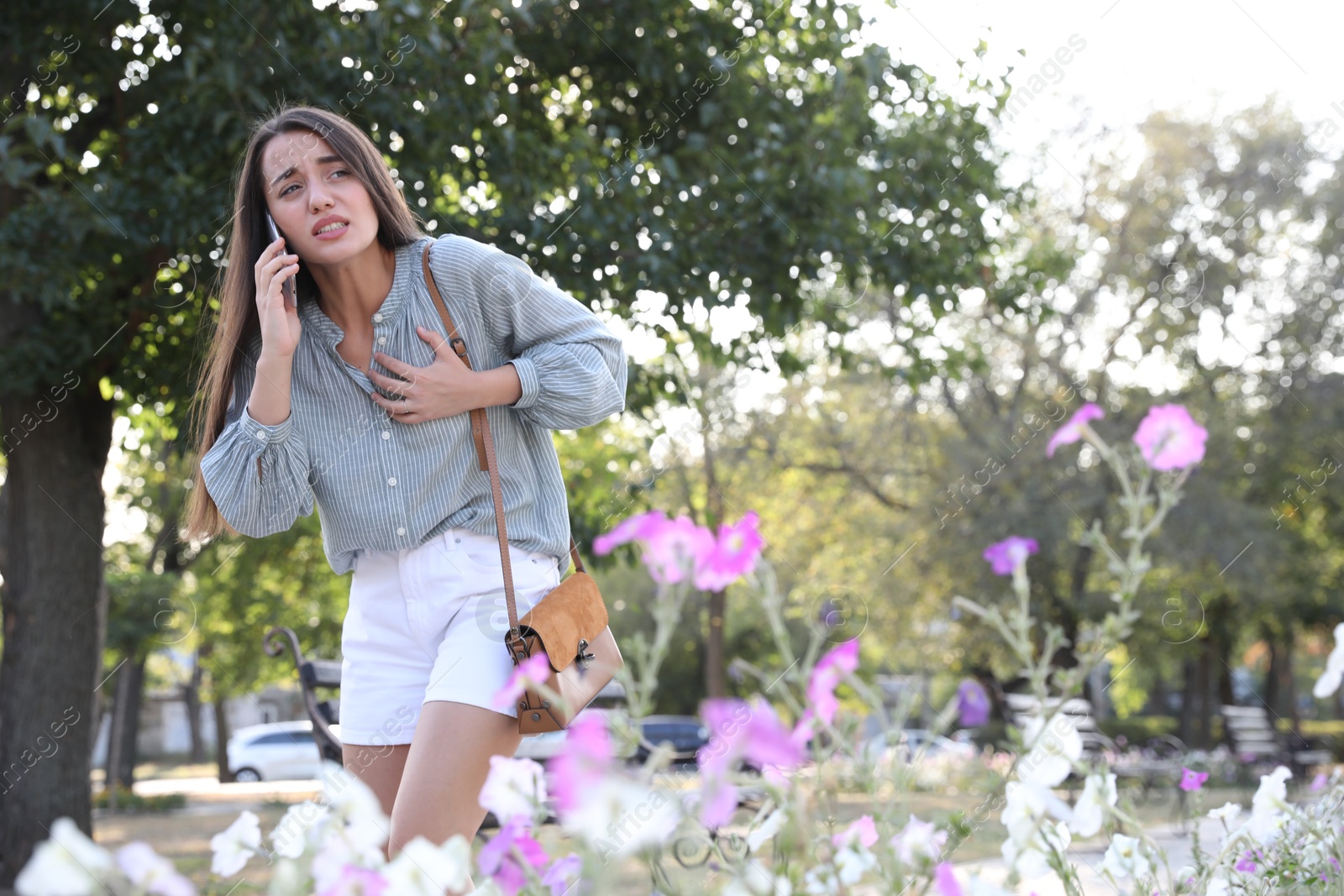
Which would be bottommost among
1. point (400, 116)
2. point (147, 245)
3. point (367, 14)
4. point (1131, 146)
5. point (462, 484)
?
point (462, 484)

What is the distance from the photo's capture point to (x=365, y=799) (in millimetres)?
1074

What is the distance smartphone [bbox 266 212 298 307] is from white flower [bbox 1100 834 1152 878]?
1.58 m

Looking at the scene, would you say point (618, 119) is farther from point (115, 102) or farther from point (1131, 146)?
point (1131, 146)

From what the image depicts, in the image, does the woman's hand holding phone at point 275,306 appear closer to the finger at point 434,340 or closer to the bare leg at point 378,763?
the finger at point 434,340

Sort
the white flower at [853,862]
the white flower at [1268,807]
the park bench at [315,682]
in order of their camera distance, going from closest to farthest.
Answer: the white flower at [853,862] → the white flower at [1268,807] → the park bench at [315,682]

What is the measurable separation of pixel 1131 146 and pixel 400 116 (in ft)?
49.3

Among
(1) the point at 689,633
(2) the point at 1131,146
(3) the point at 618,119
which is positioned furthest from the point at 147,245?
(1) the point at 689,633

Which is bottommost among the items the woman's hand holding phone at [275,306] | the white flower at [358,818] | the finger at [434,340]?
the white flower at [358,818]

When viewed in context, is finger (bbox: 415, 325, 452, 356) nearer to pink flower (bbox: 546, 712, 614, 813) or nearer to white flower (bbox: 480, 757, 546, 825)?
white flower (bbox: 480, 757, 546, 825)

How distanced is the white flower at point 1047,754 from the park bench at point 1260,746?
15047 mm

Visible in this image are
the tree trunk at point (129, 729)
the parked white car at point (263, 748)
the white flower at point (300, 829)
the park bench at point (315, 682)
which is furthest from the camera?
the parked white car at point (263, 748)

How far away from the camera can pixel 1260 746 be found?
614 inches

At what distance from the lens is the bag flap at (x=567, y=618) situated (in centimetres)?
197

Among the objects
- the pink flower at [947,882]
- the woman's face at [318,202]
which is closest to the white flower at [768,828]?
the pink flower at [947,882]
